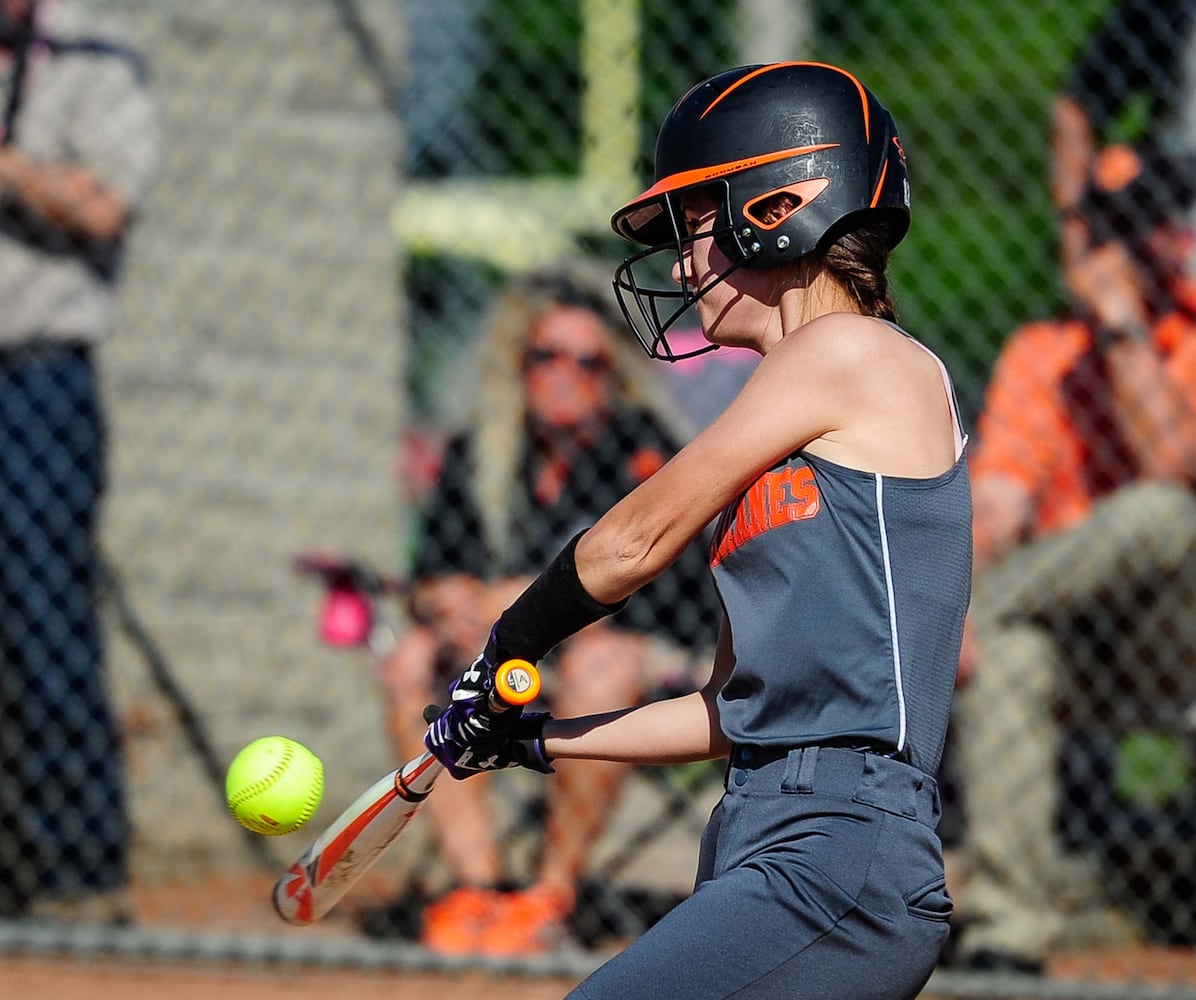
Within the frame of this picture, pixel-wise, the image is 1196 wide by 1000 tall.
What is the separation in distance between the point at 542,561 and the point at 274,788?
2.43m

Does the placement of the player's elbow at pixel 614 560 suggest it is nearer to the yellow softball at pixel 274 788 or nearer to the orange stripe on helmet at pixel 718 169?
the orange stripe on helmet at pixel 718 169

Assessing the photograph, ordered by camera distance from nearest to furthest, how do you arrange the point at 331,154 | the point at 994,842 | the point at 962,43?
the point at 994,842 → the point at 331,154 → the point at 962,43

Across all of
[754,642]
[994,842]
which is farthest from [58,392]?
[754,642]

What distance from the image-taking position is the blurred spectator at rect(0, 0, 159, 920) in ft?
15.6

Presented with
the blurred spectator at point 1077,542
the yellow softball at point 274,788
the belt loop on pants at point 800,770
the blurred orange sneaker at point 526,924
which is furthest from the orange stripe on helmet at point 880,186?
the blurred orange sneaker at point 526,924

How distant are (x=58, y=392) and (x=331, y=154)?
1375mm

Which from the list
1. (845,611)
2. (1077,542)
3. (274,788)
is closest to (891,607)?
(845,611)

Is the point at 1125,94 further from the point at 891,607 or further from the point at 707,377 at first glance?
the point at 891,607

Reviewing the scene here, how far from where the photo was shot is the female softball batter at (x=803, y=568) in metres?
2.05

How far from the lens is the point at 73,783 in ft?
16.6

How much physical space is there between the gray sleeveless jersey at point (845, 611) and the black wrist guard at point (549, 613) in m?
0.21

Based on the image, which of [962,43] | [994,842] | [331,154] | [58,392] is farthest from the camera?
[962,43]

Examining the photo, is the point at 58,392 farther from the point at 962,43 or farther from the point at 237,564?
the point at 962,43

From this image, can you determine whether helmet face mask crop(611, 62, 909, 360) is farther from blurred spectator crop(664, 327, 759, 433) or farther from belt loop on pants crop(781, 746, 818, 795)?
blurred spectator crop(664, 327, 759, 433)
